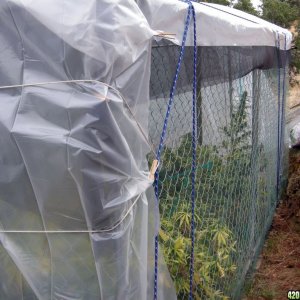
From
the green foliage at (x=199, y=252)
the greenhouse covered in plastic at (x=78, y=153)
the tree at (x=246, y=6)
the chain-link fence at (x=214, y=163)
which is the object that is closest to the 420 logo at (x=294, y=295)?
the chain-link fence at (x=214, y=163)

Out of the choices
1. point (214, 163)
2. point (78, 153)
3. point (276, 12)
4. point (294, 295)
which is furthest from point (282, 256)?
point (276, 12)

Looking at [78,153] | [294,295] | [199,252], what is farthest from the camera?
[294,295]

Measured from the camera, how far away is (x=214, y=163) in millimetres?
2846

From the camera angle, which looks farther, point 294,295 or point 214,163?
point 294,295

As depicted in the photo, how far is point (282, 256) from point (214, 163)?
2.15 m

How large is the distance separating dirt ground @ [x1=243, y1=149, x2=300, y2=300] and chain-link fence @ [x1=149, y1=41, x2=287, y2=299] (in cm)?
20

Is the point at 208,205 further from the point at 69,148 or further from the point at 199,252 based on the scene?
the point at 69,148

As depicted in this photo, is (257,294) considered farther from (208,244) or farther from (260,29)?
(260,29)

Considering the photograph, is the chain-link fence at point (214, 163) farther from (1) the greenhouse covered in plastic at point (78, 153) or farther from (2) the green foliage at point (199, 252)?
(1) the greenhouse covered in plastic at point (78, 153)

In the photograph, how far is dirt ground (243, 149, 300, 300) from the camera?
153 inches

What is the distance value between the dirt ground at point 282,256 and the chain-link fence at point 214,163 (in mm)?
201

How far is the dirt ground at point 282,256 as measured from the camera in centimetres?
388

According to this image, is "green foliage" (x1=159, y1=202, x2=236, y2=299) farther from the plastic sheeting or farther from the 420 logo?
the 420 logo

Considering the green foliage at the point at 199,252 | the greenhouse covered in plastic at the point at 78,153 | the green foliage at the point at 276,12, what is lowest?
the green foliage at the point at 199,252
